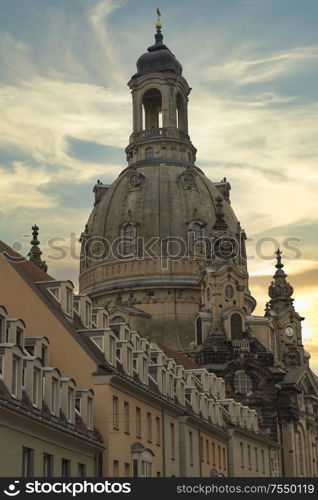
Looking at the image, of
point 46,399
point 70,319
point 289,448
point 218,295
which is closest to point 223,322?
point 218,295

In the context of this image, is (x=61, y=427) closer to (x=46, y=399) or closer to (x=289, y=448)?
(x=46, y=399)

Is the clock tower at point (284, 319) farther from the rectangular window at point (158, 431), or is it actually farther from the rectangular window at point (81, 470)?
the rectangular window at point (81, 470)

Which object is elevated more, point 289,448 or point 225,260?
point 225,260

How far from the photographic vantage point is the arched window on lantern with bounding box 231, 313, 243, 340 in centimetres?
10888

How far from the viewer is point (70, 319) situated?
50.0 m

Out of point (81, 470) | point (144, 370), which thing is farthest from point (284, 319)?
point (81, 470)

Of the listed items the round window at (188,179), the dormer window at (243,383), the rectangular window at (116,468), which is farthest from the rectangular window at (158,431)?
the round window at (188,179)

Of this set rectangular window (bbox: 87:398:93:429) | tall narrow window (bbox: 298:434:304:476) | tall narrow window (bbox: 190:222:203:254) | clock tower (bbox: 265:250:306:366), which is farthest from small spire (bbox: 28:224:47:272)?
rectangular window (bbox: 87:398:93:429)

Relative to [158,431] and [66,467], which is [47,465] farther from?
[158,431]

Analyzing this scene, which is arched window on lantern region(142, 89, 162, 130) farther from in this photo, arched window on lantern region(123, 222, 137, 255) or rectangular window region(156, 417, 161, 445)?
rectangular window region(156, 417, 161, 445)

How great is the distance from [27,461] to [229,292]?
247 ft

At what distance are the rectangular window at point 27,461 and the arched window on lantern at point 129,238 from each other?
276 ft
